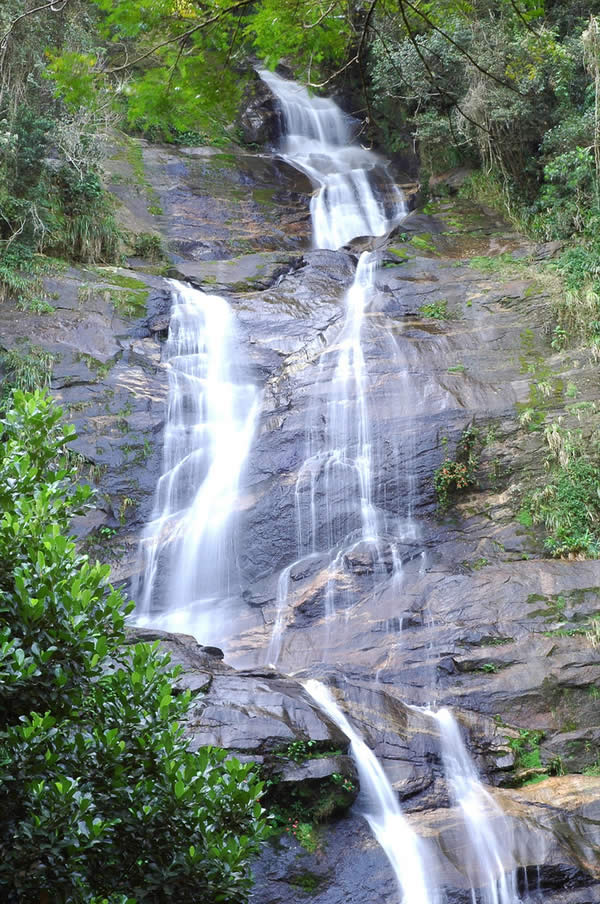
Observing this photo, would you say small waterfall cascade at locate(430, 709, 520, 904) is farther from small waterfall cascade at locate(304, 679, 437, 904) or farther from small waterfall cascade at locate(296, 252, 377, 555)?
small waterfall cascade at locate(296, 252, 377, 555)

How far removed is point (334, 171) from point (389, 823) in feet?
65.2

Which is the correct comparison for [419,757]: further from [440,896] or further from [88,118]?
[88,118]

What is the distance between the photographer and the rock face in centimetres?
792

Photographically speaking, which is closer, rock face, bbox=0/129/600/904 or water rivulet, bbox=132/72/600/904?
rock face, bbox=0/129/600/904

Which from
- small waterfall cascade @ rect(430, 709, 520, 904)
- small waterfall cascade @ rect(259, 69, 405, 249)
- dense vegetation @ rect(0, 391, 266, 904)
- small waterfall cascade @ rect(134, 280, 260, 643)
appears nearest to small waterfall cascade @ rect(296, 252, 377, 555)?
small waterfall cascade @ rect(134, 280, 260, 643)

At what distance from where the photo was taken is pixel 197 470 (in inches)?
535

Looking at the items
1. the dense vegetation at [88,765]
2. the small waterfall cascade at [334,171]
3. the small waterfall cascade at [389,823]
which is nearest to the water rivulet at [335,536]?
the small waterfall cascade at [389,823]

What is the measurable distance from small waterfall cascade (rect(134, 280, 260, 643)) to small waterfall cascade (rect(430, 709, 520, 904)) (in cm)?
391

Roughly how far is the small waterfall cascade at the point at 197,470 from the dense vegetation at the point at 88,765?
662cm

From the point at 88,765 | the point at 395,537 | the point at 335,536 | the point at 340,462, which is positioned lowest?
the point at 88,765

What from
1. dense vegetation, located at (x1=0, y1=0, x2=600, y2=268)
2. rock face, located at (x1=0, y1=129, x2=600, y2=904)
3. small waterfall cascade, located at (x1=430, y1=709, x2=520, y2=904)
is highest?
dense vegetation, located at (x1=0, y1=0, x2=600, y2=268)

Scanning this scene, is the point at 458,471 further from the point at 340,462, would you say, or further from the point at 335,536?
the point at 335,536

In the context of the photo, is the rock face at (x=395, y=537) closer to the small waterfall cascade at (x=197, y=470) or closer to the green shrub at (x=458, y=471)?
the green shrub at (x=458, y=471)

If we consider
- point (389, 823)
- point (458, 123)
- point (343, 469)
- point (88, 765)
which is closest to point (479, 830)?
point (389, 823)
